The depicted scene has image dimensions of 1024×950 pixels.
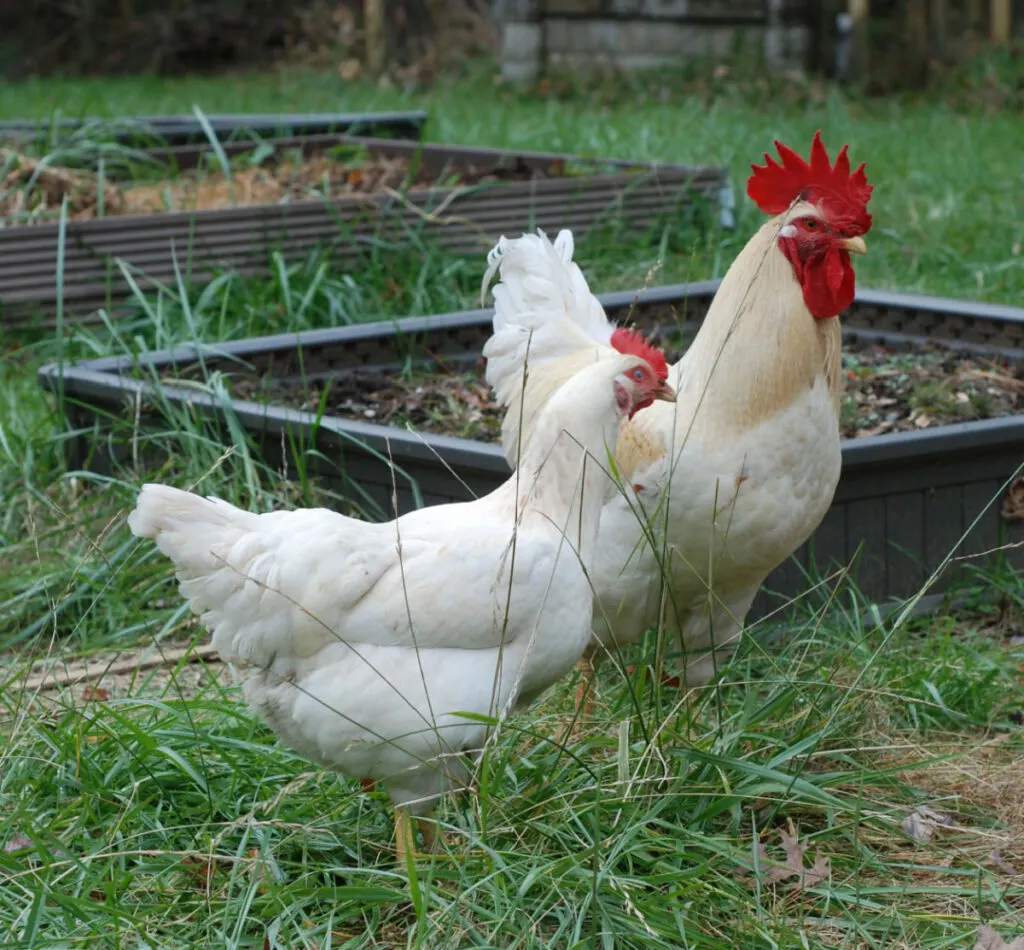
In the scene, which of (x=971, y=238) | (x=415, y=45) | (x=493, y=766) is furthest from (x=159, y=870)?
(x=415, y=45)

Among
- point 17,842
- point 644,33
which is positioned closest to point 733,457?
point 17,842

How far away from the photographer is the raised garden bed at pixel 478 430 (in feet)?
14.6

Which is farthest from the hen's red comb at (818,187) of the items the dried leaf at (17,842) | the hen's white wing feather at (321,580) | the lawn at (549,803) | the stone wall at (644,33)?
the stone wall at (644,33)

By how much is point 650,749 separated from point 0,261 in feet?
15.3

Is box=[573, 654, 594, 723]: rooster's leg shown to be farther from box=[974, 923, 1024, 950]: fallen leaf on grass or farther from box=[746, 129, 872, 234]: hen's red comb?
box=[746, 129, 872, 234]: hen's red comb

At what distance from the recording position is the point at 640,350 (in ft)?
11.2

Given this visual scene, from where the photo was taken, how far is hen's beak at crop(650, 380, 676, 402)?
318 centimetres

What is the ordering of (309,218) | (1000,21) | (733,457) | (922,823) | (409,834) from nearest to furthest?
(409,834), (922,823), (733,457), (309,218), (1000,21)

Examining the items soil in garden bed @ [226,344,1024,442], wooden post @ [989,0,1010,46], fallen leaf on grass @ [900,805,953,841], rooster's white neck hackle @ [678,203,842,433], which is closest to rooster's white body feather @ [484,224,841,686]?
rooster's white neck hackle @ [678,203,842,433]

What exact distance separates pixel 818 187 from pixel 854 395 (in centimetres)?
191

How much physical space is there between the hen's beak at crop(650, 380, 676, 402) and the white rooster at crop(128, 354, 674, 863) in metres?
0.21

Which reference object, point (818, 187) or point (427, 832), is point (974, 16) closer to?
point (818, 187)

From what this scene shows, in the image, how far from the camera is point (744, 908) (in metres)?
2.82

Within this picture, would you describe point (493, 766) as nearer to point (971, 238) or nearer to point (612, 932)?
point (612, 932)
